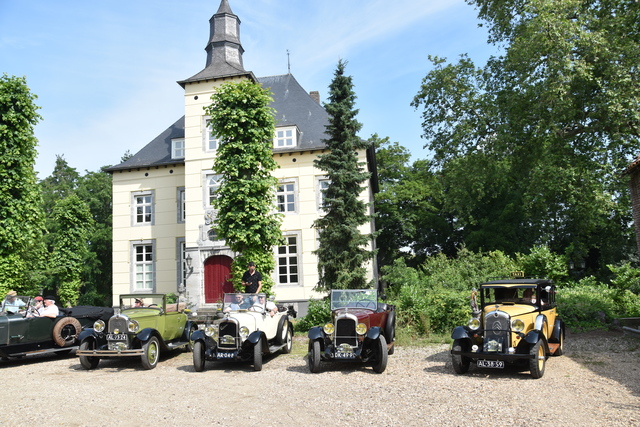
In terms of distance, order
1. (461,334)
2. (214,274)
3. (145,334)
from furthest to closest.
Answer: (214,274), (145,334), (461,334)

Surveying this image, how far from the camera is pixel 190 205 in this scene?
2259 centimetres

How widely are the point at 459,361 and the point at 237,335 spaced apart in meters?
4.22

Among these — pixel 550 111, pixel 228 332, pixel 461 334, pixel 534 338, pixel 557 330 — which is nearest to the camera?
pixel 534 338

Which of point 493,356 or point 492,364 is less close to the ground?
point 493,356

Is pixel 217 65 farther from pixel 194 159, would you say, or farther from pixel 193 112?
pixel 194 159

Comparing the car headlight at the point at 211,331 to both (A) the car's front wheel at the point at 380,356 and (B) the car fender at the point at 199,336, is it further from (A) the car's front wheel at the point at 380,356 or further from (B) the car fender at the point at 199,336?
(A) the car's front wheel at the point at 380,356

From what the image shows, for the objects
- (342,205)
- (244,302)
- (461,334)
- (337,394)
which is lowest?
(337,394)

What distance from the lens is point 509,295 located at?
9.47 meters

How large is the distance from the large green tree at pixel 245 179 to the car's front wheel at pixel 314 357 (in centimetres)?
633

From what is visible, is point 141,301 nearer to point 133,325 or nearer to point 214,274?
point 133,325

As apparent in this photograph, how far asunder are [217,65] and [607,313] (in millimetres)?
19398

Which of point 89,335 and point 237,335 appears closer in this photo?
point 237,335

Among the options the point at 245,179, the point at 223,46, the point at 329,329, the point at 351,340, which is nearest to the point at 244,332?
the point at 329,329

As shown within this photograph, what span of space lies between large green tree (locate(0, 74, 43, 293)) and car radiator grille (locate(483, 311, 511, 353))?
13.7 m
